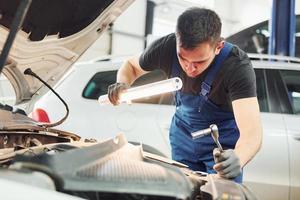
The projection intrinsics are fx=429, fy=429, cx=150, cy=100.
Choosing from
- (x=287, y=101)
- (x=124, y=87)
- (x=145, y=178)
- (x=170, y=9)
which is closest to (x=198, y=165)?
(x=124, y=87)

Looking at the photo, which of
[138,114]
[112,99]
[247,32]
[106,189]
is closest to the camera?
[106,189]

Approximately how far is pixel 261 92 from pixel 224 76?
1557 mm

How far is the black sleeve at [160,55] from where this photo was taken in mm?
2418

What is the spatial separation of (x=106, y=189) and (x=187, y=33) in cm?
117

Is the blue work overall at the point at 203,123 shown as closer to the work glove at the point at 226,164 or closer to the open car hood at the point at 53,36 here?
the open car hood at the point at 53,36

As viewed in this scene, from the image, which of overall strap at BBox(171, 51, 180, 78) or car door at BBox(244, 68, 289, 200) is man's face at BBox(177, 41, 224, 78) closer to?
overall strap at BBox(171, 51, 180, 78)

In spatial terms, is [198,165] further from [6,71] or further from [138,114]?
[138,114]

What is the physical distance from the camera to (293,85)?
374 centimetres

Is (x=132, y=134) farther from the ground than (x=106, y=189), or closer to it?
closer to it

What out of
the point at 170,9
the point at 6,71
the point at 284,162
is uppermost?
the point at 170,9

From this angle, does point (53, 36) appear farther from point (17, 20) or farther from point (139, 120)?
point (139, 120)

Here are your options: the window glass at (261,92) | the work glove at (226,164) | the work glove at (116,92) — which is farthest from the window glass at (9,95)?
the window glass at (261,92)

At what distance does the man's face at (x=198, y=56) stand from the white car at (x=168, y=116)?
1470 millimetres

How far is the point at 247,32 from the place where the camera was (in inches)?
203
